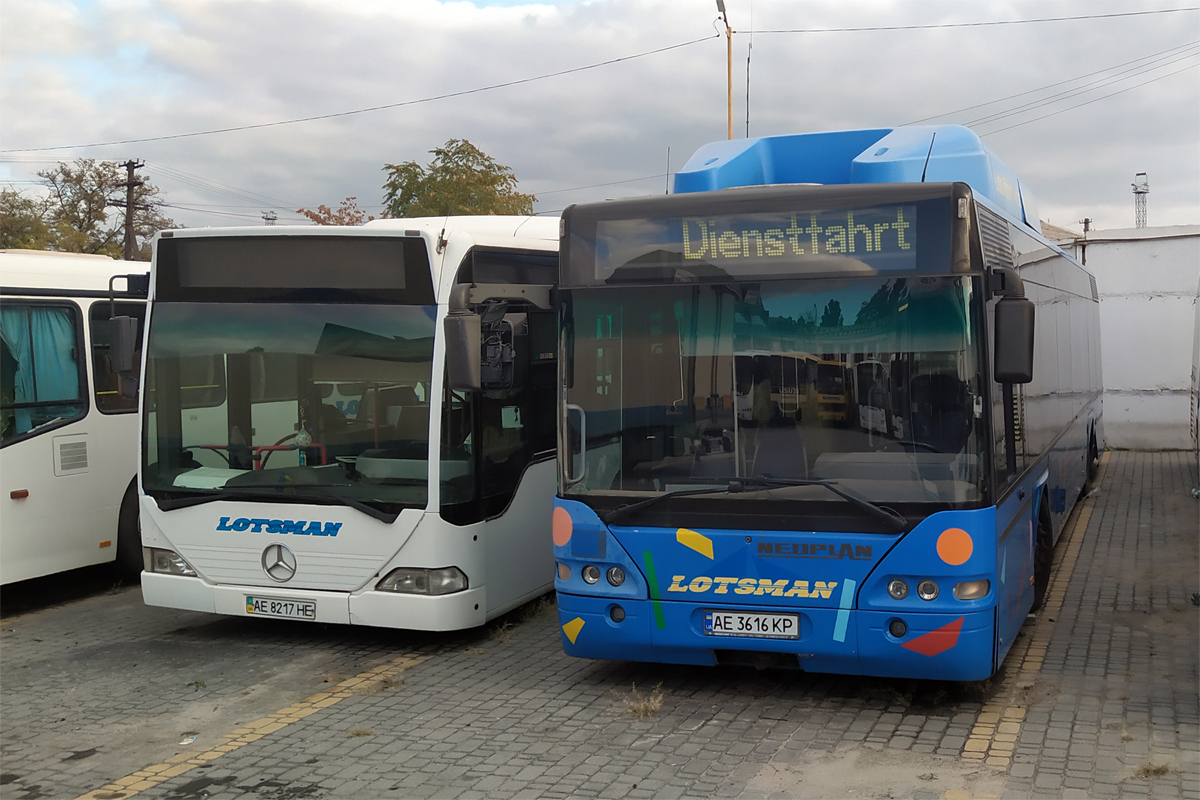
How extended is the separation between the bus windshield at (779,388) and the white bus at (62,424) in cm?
442

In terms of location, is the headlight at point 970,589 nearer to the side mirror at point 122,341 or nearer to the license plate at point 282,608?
the license plate at point 282,608

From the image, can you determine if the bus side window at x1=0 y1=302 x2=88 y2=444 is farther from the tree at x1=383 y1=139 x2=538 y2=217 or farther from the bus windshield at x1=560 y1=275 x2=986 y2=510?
the tree at x1=383 y1=139 x2=538 y2=217

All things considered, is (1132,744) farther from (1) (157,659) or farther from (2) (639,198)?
(1) (157,659)

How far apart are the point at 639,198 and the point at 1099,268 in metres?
17.3

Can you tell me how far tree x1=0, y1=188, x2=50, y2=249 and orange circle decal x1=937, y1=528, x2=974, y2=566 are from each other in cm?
4147

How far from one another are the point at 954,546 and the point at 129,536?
7475 mm

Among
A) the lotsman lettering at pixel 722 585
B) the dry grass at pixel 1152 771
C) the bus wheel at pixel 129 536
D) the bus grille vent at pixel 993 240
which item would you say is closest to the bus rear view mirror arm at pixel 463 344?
the lotsman lettering at pixel 722 585

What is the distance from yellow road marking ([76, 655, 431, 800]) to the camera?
567 cm

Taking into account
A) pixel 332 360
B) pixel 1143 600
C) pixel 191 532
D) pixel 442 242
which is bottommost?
pixel 1143 600

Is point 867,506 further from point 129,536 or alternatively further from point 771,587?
point 129,536

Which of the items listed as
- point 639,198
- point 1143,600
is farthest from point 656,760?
point 1143,600

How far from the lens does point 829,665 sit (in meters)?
6.43

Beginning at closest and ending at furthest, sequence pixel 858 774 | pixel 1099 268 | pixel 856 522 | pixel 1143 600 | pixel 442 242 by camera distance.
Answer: pixel 858 774
pixel 856 522
pixel 442 242
pixel 1143 600
pixel 1099 268

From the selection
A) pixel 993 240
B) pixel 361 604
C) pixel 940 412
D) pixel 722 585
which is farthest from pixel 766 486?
pixel 361 604
